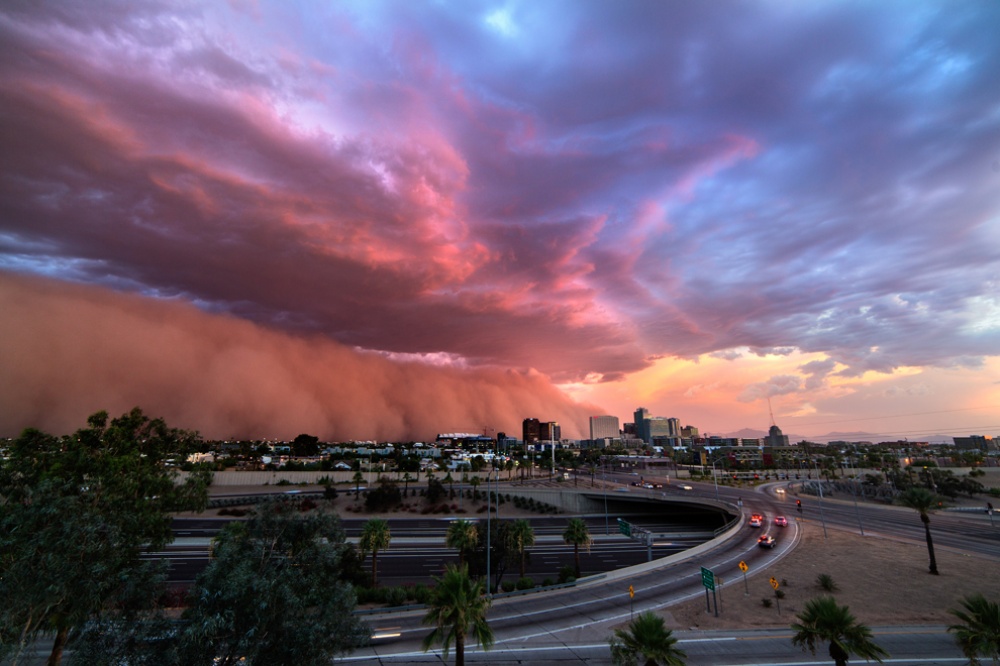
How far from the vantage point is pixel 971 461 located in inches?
7697

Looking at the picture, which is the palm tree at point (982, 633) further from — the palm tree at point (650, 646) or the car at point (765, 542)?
the car at point (765, 542)

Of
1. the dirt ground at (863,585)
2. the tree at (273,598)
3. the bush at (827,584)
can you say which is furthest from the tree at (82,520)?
the bush at (827,584)

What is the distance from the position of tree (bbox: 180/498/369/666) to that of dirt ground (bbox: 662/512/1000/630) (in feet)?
89.5

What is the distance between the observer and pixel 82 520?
65.0 ft

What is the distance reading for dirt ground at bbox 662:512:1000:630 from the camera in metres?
33.7

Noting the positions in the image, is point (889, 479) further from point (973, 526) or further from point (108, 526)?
point (108, 526)

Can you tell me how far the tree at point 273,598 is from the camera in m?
15.6

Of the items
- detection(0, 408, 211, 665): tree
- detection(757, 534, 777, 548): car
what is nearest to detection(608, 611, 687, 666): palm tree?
detection(0, 408, 211, 665): tree

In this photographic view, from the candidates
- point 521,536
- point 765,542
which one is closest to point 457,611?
point 521,536

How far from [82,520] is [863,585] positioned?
197ft

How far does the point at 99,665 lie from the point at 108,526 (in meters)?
6.49

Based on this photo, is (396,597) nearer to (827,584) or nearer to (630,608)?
(630,608)

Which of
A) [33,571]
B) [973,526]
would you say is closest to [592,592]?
[33,571]

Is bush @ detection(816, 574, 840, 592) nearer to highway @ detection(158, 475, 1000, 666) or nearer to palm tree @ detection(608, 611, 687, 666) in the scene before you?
highway @ detection(158, 475, 1000, 666)
